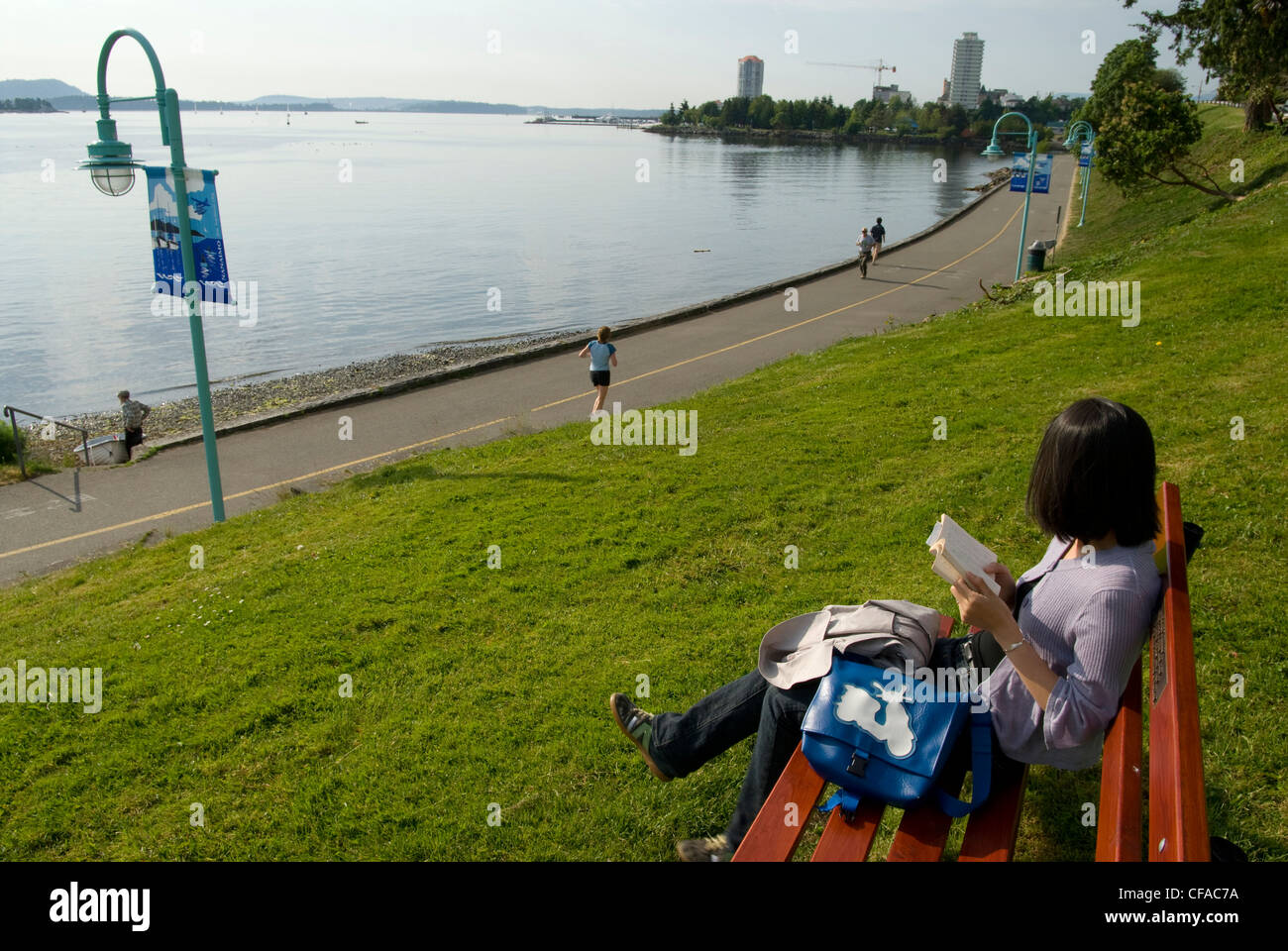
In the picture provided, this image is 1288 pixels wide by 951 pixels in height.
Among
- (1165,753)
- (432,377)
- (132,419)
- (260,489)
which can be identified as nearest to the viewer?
(1165,753)

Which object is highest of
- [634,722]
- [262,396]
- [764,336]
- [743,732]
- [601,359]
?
[743,732]

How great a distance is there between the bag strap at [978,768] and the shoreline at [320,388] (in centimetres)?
1538

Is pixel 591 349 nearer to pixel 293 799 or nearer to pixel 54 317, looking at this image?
pixel 293 799

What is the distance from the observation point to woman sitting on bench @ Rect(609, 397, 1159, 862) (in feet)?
9.26

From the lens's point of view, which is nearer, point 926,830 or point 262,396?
point 926,830

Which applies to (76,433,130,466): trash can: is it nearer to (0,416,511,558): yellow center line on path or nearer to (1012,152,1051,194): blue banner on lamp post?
(0,416,511,558): yellow center line on path

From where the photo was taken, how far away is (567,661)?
5.53 m

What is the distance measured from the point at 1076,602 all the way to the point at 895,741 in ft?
2.50

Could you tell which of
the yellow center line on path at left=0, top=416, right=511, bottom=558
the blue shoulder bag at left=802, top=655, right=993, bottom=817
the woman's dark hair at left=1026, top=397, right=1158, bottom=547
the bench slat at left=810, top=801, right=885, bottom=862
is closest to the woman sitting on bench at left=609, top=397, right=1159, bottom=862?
the woman's dark hair at left=1026, top=397, right=1158, bottom=547

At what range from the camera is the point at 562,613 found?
246 inches

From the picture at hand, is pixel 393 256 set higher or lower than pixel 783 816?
lower

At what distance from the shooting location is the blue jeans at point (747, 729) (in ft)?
11.2

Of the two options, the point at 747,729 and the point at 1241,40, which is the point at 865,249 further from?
the point at 747,729

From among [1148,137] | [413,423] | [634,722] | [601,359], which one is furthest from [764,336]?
[1148,137]
